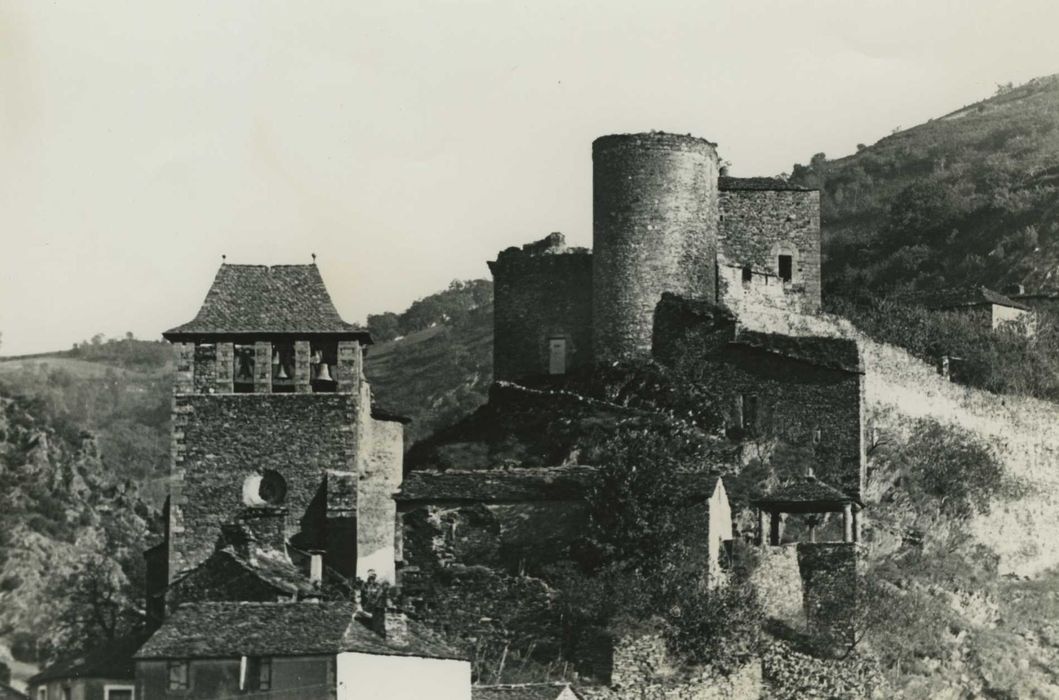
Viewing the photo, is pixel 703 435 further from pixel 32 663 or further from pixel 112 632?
pixel 32 663

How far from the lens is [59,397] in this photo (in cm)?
11400

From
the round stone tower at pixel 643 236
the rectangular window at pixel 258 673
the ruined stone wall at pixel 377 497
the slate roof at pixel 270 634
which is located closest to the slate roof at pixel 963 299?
the round stone tower at pixel 643 236

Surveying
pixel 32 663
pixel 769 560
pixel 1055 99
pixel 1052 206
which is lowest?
pixel 32 663

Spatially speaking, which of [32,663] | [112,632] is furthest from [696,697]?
[32,663]

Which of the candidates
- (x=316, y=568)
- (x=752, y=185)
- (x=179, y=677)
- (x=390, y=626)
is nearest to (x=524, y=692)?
(x=390, y=626)

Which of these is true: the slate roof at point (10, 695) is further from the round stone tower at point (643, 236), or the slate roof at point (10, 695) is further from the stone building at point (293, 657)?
the round stone tower at point (643, 236)

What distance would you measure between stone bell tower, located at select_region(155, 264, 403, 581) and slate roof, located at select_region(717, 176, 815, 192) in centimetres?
1328

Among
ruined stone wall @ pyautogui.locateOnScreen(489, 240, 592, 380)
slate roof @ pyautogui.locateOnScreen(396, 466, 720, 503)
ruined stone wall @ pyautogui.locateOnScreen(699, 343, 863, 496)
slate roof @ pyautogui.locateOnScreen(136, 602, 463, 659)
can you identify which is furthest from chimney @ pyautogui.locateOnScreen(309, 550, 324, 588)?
ruined stone wall @ pyautogui.locateOnScreen(489, 240, 592, 380)

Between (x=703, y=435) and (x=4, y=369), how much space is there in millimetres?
73384

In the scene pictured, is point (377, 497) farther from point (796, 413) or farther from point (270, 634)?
point (270, 634)

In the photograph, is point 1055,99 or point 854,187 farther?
point 1055,99

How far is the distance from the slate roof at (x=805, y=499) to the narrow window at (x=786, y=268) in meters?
11.0

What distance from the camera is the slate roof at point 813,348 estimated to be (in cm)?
5350

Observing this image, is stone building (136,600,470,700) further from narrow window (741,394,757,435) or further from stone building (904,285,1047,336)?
stone building (904,285,1047,336)
